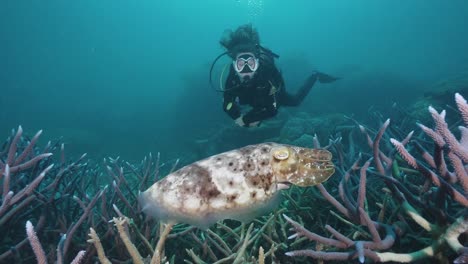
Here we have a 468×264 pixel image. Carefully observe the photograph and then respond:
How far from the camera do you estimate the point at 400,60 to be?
4922 centimetres

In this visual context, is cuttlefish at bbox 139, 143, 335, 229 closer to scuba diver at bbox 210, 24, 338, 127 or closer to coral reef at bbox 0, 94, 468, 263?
coral reef at bbox 0, 94, 468, 263

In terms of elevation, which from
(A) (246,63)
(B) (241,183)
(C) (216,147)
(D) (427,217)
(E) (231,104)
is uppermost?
(A) (246,63)

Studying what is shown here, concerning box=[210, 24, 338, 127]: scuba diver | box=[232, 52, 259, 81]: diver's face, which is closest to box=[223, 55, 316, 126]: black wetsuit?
box=[210, 24, 338, 127]: scuba diver

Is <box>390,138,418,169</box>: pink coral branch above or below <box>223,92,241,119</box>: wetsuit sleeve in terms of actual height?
above

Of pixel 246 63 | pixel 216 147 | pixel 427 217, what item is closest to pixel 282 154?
pixel 427 217

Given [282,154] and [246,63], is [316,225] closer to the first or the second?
[282,154]

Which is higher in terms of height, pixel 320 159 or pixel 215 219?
pixel 320 159

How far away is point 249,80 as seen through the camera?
6.55 metres

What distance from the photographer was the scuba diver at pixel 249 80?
253 inches

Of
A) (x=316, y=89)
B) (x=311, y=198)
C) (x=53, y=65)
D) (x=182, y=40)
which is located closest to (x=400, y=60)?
(x=316, y=89)

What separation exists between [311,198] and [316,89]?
1948 centimetres

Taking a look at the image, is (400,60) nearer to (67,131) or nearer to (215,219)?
(67,131)

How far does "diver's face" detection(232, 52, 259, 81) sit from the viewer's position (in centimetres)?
636

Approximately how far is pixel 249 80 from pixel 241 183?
4.64 m
